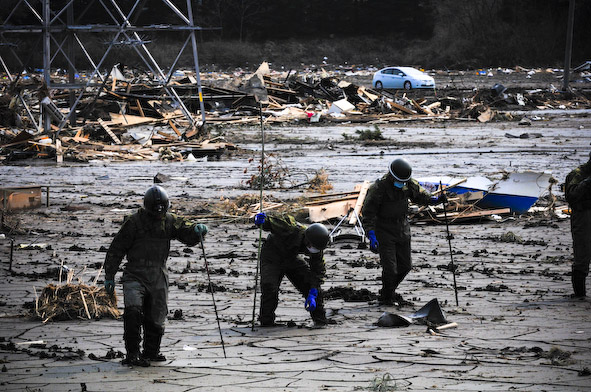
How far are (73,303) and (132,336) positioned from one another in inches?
71.7

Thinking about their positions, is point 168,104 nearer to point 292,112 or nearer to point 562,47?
point 292,112

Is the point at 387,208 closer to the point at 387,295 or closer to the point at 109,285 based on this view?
the point at 387,295

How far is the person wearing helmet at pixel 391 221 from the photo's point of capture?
26.6 feet

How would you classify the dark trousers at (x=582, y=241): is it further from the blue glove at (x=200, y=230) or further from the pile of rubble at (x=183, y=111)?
the pile of rubble at (x=183, y=111)

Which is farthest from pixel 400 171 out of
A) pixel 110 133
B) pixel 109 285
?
pixel 110 133

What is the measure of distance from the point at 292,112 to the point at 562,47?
103 ft

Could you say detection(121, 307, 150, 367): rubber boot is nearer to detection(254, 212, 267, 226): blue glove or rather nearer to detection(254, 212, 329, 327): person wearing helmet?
detection(254, 212, 267, 226): blue glove

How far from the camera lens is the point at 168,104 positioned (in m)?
33.2

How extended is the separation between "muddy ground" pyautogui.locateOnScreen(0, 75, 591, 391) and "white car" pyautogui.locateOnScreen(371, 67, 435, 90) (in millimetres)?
22536

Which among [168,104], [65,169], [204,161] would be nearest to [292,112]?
[168,104]

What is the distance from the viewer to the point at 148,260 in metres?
6.14

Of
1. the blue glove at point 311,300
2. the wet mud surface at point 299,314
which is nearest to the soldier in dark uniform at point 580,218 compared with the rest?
the wet mud surface at point 299,314

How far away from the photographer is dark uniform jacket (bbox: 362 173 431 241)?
8188 mm

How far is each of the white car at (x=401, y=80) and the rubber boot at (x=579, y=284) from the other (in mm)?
31694
